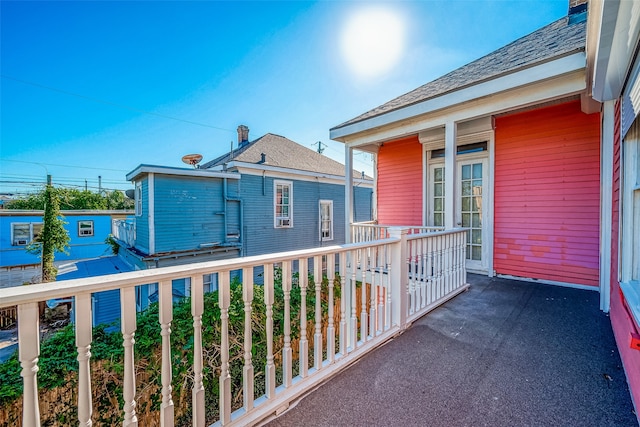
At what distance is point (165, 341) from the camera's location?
1.17 metres

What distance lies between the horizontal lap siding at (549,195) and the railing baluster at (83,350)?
17.4 ft

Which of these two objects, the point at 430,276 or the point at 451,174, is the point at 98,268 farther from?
the point at 451,174

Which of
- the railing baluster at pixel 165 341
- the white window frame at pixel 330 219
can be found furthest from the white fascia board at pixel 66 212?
the railing baluster at pixel 165 341

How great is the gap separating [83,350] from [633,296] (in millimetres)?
2883

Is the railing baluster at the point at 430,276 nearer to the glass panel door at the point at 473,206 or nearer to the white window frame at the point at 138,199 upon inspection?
the glass panel door at the point at 473,206

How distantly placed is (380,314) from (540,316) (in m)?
1.89

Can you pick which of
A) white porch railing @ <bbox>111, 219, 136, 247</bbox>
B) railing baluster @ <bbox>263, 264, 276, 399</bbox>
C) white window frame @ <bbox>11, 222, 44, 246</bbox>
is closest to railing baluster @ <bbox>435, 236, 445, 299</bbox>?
railing baluster @ <bbox>263, 264, 276, 399</bbox>

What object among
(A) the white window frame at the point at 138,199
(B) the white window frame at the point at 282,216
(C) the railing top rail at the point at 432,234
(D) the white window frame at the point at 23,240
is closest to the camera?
(C) the railing top rail at the point at 432,234

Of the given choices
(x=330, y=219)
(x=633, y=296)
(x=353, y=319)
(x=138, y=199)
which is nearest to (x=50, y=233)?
(x=138, y=199)

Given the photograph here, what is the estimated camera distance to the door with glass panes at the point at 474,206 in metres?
4.74

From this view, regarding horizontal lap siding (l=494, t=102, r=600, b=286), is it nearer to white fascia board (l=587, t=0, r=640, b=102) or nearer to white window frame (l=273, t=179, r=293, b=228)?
white fascia board (l=587, t=0, r=640, b=102)

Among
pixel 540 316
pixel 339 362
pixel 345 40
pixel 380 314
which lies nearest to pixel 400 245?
pixel 380 314

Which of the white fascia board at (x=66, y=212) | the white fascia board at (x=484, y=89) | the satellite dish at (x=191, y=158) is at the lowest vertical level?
the white fascia board at (x=66, y=212)

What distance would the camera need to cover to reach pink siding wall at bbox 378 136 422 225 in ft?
19.0
